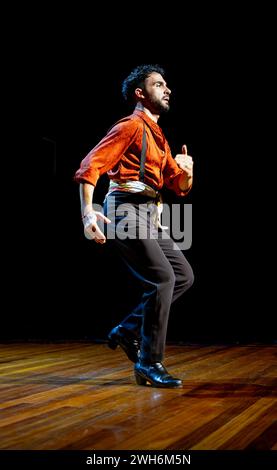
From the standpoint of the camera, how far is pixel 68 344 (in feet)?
13.7

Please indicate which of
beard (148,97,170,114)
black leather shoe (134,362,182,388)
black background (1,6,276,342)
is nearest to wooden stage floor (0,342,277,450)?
black leather shoe (134,362,182,388)

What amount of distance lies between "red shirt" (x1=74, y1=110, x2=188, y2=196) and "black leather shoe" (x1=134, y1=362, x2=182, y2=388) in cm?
71

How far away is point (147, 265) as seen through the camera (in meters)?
2.20

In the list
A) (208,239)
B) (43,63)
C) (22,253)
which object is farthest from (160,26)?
(22,253)

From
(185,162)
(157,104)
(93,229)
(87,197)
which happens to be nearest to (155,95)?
(157,104)

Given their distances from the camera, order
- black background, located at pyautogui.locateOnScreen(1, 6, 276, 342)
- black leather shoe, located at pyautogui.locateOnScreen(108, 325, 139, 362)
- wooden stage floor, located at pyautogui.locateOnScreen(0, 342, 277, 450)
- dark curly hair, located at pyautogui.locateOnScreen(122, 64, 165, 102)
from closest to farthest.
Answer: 1. wooden stage floor, located at pyautogui.locateOnScreen(0, 342, 277, 450)
2. black leather shoe, located at pyautogui.locateOnScreen(108, 325, 139, 362)
3. dark curly hair, located at pyautogui.locateOnScreen(122, 64, 165, 102)
4. black background, located at pyautogui.locateOnScreen(1, 6, 276, 342)

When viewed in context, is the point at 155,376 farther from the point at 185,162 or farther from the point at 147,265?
the point at 185,162

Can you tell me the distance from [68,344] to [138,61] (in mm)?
2174

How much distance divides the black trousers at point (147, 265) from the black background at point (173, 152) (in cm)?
211

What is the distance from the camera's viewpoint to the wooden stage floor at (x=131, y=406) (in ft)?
4.38

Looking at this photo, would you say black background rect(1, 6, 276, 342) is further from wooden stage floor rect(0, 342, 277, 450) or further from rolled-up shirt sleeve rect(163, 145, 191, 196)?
rolled-up shirt sleeve rect(163, 145, 191, 196)

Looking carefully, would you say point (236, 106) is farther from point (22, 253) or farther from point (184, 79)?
point (22, 253)

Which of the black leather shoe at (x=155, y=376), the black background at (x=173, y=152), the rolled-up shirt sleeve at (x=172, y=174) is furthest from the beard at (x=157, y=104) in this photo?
the black background at (x=173, y=152)

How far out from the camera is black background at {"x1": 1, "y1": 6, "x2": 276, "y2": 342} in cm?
420
